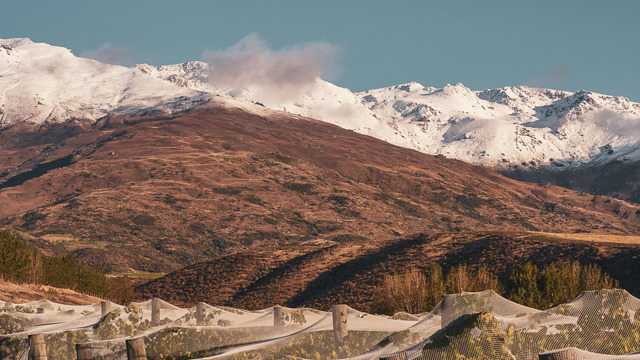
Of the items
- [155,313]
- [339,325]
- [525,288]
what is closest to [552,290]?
[525,288]

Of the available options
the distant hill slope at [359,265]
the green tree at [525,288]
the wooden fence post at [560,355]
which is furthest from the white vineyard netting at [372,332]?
the distant hill slope at [359,265]

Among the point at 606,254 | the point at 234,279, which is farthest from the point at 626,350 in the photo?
the point at 234,279

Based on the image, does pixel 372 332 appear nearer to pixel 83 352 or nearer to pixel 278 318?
pixel 278 318

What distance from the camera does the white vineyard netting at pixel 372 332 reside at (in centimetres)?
1060

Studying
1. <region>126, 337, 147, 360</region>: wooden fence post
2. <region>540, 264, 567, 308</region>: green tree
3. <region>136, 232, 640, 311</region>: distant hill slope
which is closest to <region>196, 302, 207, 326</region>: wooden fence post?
<region>126, 337, 147, 360</region>: wooden fence post

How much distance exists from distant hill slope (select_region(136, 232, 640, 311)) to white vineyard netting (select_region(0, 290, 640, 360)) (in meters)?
59.7

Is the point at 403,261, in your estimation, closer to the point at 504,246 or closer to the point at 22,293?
the point at 504,246

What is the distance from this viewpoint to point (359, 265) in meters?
113

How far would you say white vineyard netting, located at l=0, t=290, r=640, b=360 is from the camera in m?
10.6

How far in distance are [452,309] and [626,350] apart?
11.2 ft

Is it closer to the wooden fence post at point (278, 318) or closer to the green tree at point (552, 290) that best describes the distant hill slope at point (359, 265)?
the green tree at point (552, 290)

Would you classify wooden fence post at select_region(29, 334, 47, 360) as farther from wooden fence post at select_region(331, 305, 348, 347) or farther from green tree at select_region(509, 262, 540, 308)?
green tree at select_region(509, 262, 540, 308)

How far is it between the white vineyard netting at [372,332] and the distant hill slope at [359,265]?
196 ft

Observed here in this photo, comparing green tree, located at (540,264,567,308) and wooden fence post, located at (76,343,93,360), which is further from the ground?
wooden fence post, located at (76,343,93,360)
